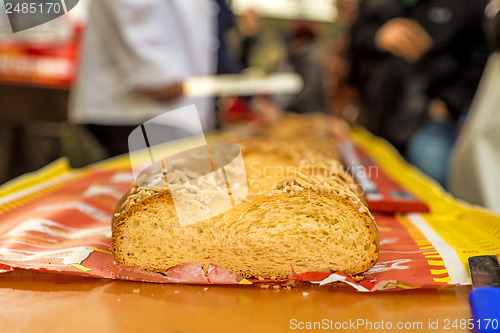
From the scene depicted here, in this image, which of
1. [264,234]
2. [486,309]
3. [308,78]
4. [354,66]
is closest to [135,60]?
[264,234]

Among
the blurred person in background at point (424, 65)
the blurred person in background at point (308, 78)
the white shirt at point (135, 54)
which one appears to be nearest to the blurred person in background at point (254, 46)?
the blurred person in background at point (308, 78)

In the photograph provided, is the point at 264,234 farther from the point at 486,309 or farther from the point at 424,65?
the point at 424,65

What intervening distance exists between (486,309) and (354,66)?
8.48ft

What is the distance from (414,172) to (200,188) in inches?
51.8

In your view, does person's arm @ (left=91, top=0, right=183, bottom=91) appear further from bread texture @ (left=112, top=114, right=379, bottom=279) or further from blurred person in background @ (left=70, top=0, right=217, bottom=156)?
bread texture @ (left=112, top=114, right=379, bottom=279)

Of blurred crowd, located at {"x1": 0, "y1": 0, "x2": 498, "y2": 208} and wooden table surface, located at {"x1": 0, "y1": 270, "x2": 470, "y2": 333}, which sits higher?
blurred crowd, located at {"x1": 0, "y1": 0, "x2": 498, "y2": 208}

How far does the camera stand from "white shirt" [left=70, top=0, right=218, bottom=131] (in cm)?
175

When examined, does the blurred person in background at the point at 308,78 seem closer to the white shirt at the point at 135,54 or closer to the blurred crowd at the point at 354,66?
the blurred crowd at the point at 354,66

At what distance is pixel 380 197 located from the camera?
128 cm

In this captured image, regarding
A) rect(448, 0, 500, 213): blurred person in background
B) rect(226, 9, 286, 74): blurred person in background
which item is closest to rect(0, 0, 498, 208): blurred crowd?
rect(448, 0, 500, 213): blurred person in background

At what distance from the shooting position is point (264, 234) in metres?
0.87

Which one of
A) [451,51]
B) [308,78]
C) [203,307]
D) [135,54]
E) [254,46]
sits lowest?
[203,307]

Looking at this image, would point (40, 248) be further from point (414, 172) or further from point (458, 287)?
point (414, 172)

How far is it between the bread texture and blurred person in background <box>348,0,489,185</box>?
174cm
